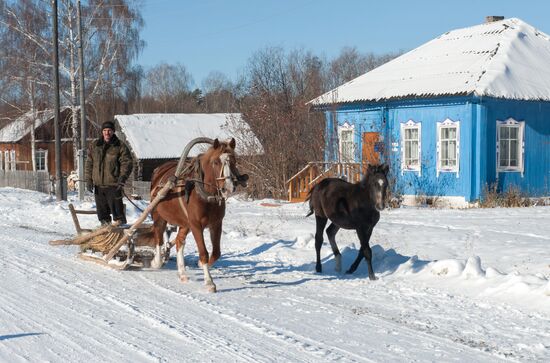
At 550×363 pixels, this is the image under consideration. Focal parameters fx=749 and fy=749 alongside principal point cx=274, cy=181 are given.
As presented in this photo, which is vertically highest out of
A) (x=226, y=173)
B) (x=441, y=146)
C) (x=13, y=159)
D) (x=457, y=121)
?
(x=457, y=121)

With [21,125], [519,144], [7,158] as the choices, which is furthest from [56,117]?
[7,158]

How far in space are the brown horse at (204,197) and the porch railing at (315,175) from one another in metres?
13.1

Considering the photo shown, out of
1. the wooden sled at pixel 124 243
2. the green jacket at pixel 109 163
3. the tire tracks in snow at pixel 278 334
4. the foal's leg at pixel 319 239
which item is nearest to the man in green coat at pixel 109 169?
the green jacket at pixel 109 163

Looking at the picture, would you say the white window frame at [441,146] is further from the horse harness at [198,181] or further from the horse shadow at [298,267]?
the horse harness at [198,181]

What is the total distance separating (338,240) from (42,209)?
10581 mm

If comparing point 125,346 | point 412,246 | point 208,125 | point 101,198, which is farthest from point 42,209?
point 208,125

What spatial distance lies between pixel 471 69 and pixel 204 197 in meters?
16.4

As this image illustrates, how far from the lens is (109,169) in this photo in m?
Answer: 11.3

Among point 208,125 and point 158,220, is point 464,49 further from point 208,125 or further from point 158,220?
point 208,125

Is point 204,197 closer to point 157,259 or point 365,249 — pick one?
point 157,259

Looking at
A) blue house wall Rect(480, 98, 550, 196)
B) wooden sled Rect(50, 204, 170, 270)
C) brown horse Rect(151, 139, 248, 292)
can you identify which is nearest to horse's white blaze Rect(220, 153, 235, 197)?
brown horse Rect(151, 139, 248, 292)

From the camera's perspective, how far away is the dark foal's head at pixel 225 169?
29.6ft

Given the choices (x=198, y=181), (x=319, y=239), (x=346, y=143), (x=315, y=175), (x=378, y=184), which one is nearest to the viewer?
(x=198, y=181)

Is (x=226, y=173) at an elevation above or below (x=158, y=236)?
above
